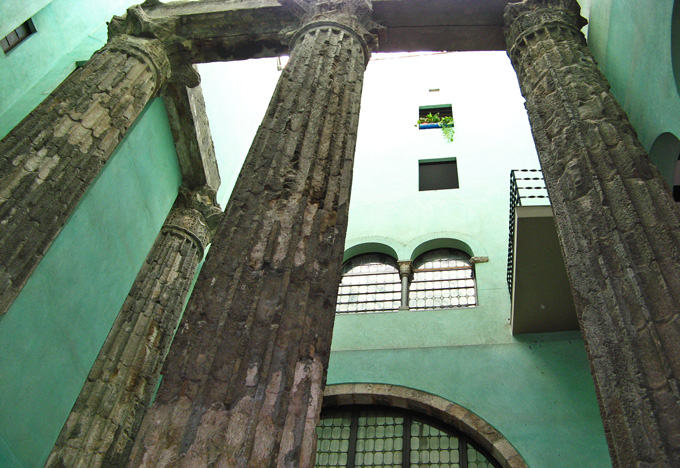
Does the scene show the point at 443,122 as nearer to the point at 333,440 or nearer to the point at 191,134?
the point at 191,134

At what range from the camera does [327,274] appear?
375 cm

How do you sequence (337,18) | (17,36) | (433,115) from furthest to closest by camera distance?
(433,115) → (17,36) → (337,18)

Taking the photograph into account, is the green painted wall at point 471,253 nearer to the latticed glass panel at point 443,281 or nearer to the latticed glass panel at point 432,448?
the latticed glass panel at point 443,281

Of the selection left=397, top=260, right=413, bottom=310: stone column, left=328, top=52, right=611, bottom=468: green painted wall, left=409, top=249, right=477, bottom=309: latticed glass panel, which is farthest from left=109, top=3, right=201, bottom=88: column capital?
left=409, top=249, right=477, bottom=309: latticed glass panel

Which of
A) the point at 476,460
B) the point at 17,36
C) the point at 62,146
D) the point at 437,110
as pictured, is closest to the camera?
the point at 62,146

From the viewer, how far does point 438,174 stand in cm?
1309

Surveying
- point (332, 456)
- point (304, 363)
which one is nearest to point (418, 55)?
point (332, 456)

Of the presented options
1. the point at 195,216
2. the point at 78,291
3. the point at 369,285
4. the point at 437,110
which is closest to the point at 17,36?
the point at 195,216

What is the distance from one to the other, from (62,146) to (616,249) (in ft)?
16.9

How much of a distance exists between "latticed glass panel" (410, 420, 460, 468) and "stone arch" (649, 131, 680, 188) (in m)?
4.33

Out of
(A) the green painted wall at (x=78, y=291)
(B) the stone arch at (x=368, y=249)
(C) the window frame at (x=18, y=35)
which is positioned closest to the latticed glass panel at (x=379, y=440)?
(B) the stone arch at (x=368, y=249)

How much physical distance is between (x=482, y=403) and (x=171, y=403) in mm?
6214

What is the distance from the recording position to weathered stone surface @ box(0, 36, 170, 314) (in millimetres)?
5191

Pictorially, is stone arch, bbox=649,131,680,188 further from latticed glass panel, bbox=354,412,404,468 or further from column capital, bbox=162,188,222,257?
column capital, bbox=162,188,222,257
